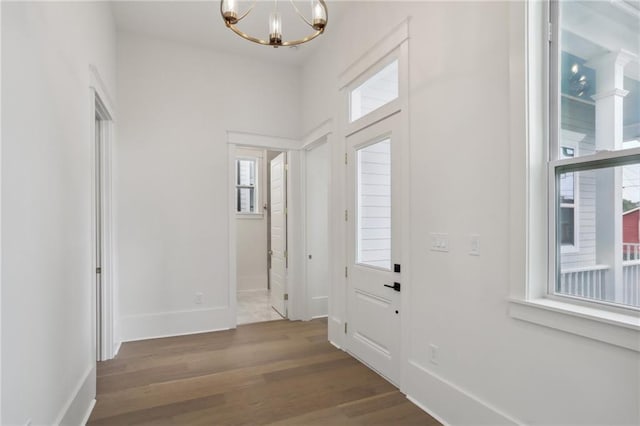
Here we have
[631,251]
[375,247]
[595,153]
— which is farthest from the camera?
[375,247]

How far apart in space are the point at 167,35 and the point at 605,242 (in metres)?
4.41

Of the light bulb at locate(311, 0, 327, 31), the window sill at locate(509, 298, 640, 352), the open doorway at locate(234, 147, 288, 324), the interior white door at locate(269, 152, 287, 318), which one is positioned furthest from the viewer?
the open doorway at locate(234, 147, 288, 324)

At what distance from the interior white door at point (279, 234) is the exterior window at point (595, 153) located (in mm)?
3372

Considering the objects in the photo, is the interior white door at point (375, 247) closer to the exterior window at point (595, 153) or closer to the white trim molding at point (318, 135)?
the white trim molding at point (318, 135)

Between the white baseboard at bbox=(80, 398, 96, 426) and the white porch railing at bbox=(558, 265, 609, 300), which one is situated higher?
the white porch railing at bbox=(558, 265, 609, 300)

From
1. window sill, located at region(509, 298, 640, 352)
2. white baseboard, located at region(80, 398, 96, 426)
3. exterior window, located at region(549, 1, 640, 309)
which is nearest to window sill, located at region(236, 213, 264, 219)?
white baseboard, located at region(80, 398, 96, 426)

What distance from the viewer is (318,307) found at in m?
4.68

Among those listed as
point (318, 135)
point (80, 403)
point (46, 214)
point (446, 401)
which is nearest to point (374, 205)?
point (318, 135)

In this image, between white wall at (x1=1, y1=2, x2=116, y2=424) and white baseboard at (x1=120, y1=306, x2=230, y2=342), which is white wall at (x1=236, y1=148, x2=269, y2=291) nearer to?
white baseboard at (x1=120, y1=306, x2=230, y2=342)

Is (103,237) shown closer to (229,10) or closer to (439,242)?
Result: (229,10)

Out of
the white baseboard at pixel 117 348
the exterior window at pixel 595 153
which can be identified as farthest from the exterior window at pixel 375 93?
the white baseboard at pixel 117 348

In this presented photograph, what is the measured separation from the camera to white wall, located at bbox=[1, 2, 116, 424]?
1363mm

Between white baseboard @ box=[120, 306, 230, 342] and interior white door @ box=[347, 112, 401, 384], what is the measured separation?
1.70 meters

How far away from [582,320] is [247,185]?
5776 millimetres
